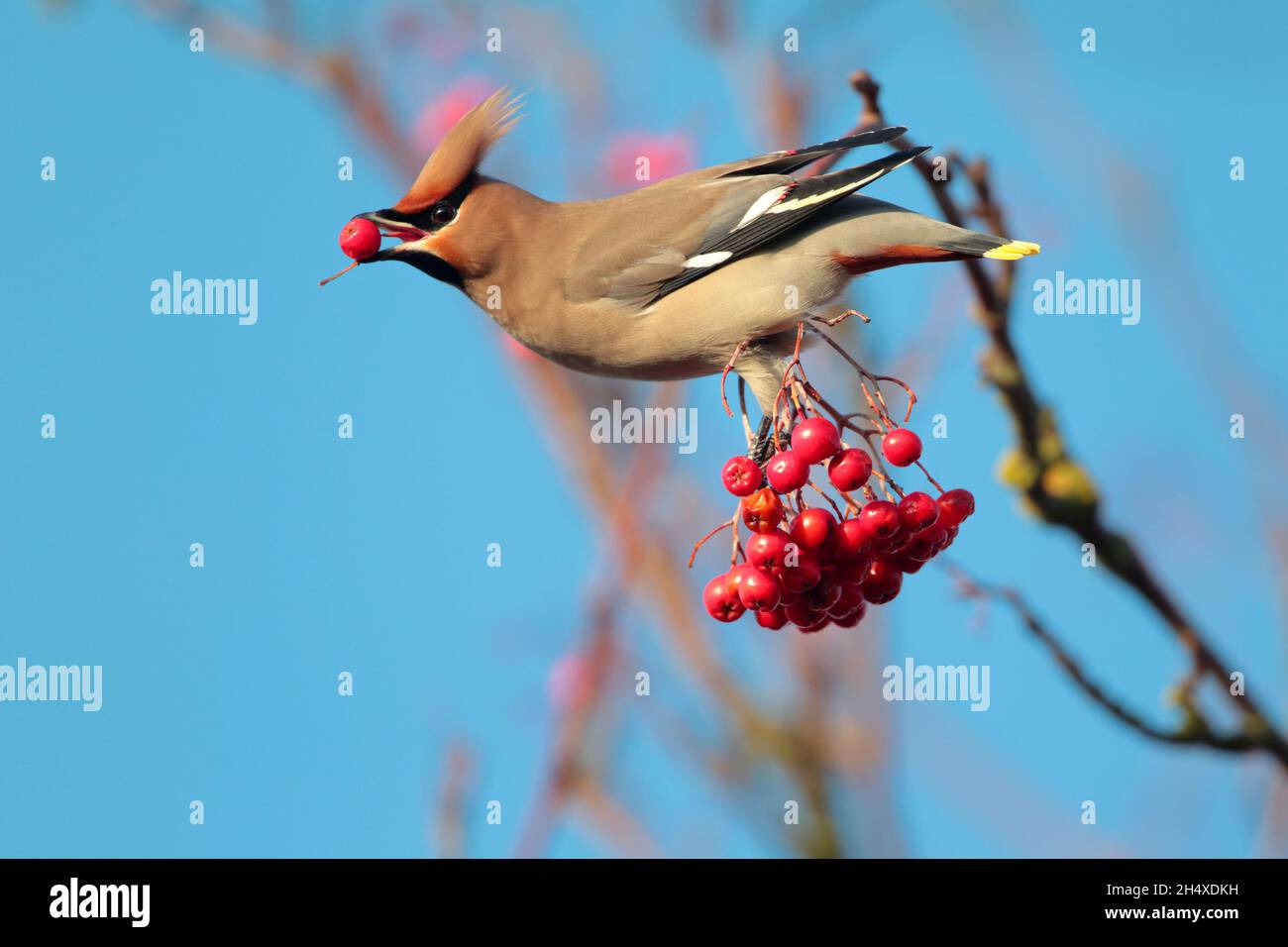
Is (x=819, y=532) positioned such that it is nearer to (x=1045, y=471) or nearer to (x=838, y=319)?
(x=838, y=319)

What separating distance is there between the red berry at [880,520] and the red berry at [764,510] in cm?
16

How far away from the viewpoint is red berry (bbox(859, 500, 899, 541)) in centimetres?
283

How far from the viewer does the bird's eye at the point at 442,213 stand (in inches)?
135

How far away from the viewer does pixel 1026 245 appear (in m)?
2.85

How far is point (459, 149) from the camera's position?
3436mm

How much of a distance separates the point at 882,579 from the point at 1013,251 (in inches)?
27.3

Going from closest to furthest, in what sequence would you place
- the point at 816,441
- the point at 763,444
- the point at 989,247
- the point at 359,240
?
the point at 816,441
the point at 989,247
the point at 763,444
the point at 359,240

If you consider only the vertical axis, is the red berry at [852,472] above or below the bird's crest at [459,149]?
below

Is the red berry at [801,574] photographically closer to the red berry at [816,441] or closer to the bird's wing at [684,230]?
the red berry at [816,441]

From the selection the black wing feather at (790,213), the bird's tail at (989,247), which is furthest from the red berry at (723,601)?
the bird's tail at (989,247)

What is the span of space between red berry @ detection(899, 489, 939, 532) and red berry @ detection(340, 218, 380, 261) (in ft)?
4.13

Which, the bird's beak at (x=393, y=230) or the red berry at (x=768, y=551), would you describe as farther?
the bird's beak at (x=393, y=230)

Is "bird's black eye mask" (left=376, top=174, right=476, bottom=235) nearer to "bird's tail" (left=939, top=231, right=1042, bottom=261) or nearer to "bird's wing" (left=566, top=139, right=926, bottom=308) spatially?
"bird's wing" (left=566, top=139, right=926, bottom=308)

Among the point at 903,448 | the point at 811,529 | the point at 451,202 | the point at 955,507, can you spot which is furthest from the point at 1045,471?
the point at 451,202
